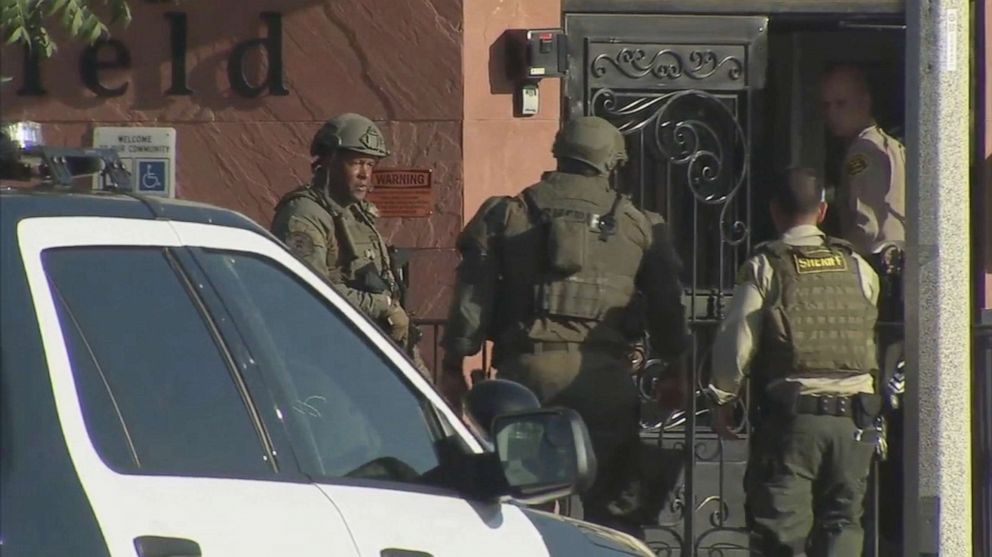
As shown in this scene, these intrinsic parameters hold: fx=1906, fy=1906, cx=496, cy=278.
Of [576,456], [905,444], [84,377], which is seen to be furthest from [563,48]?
[84,377]

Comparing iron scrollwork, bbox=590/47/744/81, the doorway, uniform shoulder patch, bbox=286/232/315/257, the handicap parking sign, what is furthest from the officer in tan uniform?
the handicap parking sign

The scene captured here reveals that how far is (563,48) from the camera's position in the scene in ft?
30.1

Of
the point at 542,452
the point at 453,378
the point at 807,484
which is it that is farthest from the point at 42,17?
the point at 542,452

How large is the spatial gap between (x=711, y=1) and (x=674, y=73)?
1.50 feet

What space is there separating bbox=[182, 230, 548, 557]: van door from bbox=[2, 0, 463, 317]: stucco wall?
5.40 meters

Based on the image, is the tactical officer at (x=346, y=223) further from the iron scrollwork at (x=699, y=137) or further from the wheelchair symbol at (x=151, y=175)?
the iron scrollwork at (x=699, y=137)

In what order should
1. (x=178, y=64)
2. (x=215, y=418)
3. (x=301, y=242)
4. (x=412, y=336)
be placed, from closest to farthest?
(x=215, y=418), (x=301, y=242), (x=412, y=336), (x=178, y=64)

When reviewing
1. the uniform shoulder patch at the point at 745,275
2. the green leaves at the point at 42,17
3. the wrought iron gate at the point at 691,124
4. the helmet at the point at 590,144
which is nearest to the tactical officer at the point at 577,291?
the helmet at the point at 590,144

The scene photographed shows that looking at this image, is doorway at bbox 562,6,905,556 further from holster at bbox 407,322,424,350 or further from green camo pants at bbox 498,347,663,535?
green camo pants at bbox 498,347,663,535

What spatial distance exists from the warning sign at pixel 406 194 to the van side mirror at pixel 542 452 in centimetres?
558

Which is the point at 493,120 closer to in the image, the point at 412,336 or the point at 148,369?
the point at 412,336

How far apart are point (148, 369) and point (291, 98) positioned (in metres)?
6.27

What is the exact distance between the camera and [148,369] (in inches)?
123

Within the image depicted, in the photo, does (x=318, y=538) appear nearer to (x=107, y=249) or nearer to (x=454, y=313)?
(x=107, y=249)
